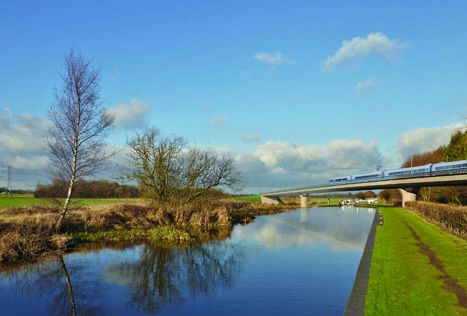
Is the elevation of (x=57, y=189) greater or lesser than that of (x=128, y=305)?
greater

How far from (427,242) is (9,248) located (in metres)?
24.6

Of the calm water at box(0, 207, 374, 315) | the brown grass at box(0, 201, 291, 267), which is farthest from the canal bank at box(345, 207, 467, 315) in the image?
the brown grass at box(0, 201, 291, 267)

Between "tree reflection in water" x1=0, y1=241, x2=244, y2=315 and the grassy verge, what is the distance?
20.8 feet

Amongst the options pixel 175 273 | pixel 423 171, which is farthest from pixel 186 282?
pixel 423 171

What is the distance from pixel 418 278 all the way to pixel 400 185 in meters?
63.5

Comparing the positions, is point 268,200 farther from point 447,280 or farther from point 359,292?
point 359,292

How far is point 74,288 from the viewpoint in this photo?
1459cm

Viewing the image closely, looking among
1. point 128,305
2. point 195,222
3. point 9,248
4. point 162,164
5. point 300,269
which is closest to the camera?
point 128,305

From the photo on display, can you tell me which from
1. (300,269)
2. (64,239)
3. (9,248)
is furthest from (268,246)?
(9,248)

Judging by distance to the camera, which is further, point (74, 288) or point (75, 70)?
point (75, 70)

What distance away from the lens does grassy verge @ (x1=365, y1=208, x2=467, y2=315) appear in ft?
34.4

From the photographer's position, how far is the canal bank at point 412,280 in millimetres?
10484

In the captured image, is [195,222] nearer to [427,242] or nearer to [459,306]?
[427,242]

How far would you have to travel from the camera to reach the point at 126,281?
1566 centimetres
